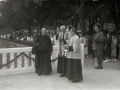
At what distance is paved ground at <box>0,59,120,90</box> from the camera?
6.82 m

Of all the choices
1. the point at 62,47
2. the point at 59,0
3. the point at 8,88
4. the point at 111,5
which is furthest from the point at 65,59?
the point at 111,5

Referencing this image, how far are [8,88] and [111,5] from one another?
17041 mm

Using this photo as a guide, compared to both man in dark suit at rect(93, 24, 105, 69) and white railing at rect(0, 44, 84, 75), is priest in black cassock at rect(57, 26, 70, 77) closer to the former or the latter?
white railing at rect(0, 44, 84, 75)

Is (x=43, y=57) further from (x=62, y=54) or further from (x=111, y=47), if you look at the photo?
(x=111, y=47)

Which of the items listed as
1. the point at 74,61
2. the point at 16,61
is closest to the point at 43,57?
the point at 16,61

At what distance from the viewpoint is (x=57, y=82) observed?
749cm

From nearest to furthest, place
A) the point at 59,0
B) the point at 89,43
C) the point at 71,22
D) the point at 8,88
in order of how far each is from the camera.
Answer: the point at 8,88 → the point at 89,43 → the point at 59,0 → the point at 71,22

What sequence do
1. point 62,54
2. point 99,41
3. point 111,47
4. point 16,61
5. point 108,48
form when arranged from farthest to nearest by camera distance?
point 108,48
point 111,47
point 99,41
point 16,61
point 62,54

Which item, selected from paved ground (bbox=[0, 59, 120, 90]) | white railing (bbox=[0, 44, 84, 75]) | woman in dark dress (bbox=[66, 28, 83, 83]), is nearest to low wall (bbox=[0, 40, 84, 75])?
white railing (bbox=[0, 44, 84, 75])

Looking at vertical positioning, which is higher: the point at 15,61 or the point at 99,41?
the point at 99,41

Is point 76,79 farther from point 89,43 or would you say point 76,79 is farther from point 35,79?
point 89,43

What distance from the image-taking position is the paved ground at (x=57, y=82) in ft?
22.4

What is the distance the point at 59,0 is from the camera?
67.5ft

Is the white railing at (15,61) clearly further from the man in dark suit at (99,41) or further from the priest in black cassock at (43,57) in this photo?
the man in dark suit at (99,41)
